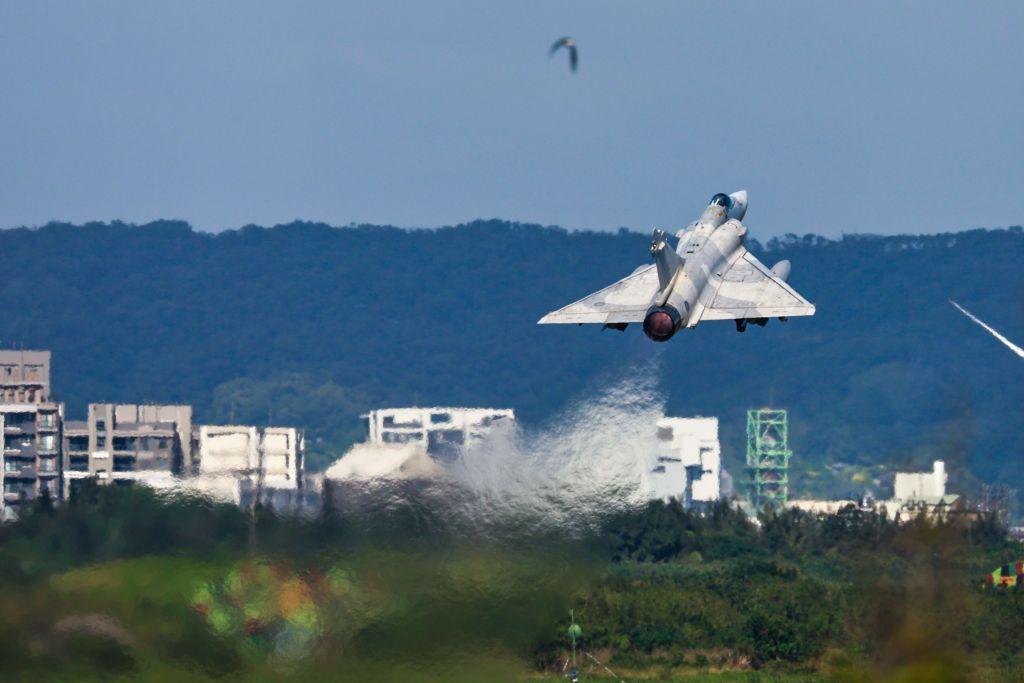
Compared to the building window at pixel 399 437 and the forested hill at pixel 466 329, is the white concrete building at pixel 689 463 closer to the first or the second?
the forested hill at pixel 466 329

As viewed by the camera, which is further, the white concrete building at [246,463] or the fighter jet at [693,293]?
the fighter jet at [693,293]

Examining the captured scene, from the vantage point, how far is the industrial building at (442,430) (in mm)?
39844

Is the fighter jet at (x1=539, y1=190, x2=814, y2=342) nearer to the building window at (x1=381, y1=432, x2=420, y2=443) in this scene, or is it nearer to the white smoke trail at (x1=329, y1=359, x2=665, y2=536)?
the white smoke trail at (x1=329, y1=359, x2=665, y2=536)

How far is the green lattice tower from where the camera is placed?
71.7 m

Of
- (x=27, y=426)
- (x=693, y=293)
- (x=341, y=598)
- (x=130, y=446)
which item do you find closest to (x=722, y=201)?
(x=693, y=293)

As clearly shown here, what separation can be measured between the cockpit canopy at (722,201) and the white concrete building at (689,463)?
187 inches

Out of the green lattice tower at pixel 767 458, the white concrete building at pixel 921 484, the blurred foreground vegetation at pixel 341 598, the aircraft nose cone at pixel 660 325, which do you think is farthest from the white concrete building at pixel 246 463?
the green lattice tower at pixel 767 458

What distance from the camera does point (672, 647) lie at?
5078 cm

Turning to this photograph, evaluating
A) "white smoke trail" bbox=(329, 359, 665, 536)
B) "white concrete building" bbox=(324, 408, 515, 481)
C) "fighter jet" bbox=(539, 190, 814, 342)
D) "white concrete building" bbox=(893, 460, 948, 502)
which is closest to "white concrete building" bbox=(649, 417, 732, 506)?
"white smoke trail" bbox=(329, 359, 665, 536)

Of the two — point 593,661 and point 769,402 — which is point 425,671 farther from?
point 769,402

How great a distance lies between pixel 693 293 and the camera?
4184 cm

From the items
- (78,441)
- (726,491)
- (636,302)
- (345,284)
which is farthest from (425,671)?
(345,284)

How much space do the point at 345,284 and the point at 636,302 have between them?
117 m

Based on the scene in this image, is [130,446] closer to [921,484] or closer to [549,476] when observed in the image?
[549,476]
